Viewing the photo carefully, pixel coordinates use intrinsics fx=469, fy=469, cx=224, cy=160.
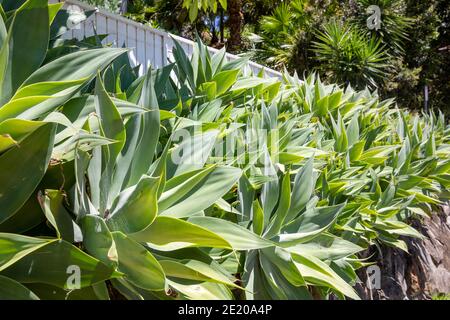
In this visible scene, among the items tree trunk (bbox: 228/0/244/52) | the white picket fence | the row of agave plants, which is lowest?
tree trunk (bbox: 228/0/244/52)

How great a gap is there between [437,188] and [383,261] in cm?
102

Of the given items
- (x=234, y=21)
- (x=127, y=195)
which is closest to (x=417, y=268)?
(x=127, y=195)

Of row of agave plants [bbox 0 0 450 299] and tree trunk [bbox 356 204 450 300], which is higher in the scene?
row of agave plants [bbox 0 0 450 299]

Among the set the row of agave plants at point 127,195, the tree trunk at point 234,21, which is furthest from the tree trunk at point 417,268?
the tree trunk at point 234,21

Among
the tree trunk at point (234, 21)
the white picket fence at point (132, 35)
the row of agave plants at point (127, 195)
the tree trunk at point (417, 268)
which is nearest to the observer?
the row of agave plants at point (127, 195)

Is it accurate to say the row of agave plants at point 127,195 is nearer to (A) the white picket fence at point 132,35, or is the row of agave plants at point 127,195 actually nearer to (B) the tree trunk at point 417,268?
(B) the tree trunk at point 417,268

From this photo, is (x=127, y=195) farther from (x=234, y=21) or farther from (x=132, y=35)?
(x=234, y=21)

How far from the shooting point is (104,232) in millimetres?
1335

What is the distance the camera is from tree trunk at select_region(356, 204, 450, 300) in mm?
4074

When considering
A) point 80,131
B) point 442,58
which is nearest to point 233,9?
point 442,58

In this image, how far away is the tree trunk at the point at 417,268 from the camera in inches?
160

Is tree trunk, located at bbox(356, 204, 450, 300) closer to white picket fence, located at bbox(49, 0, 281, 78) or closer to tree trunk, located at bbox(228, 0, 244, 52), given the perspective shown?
white picket fence, located at bbox(49, 0, 281, 78)

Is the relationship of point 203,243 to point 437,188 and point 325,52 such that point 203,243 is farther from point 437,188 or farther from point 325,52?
point 325,52

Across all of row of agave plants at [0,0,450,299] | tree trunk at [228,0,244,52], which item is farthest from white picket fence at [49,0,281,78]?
tree trunk at [228,0,244,52]
